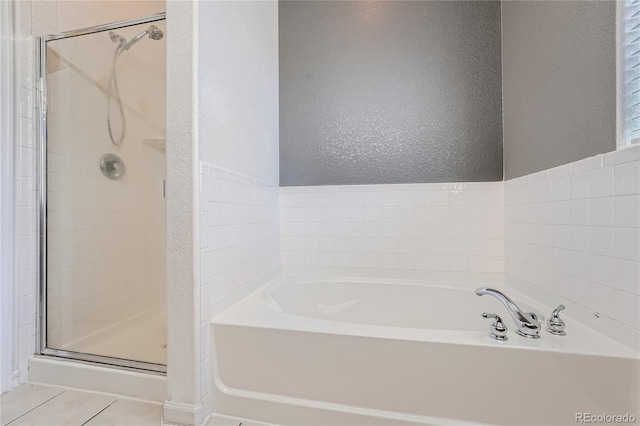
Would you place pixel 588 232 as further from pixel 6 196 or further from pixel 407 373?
pixel 6 196

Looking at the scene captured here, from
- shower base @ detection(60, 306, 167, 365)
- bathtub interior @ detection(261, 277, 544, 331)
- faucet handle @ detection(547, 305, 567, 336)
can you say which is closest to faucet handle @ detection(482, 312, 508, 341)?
faucet handle @ detection(547, 305, 567, 336)

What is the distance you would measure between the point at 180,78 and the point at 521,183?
1723 millimetres

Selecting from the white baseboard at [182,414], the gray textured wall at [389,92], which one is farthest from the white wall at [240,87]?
the white baseboard at [182,414]

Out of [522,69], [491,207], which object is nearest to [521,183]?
[491,207]

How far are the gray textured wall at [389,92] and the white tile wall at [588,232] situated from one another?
519 mm

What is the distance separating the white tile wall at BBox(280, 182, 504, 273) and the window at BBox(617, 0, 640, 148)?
0.87 metres

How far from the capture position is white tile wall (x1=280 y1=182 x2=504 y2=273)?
5.96 feet

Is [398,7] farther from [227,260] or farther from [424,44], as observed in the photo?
[227,260]

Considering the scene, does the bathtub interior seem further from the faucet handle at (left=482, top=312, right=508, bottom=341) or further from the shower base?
the shower base

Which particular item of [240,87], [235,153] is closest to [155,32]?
[240,87]

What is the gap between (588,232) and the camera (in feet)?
3.50

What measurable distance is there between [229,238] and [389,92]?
1406mm

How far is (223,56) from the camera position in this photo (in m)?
1.34

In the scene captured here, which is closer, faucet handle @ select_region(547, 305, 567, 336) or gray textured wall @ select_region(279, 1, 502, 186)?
faucet handle @ select_region(547, 305, 567, 336)
